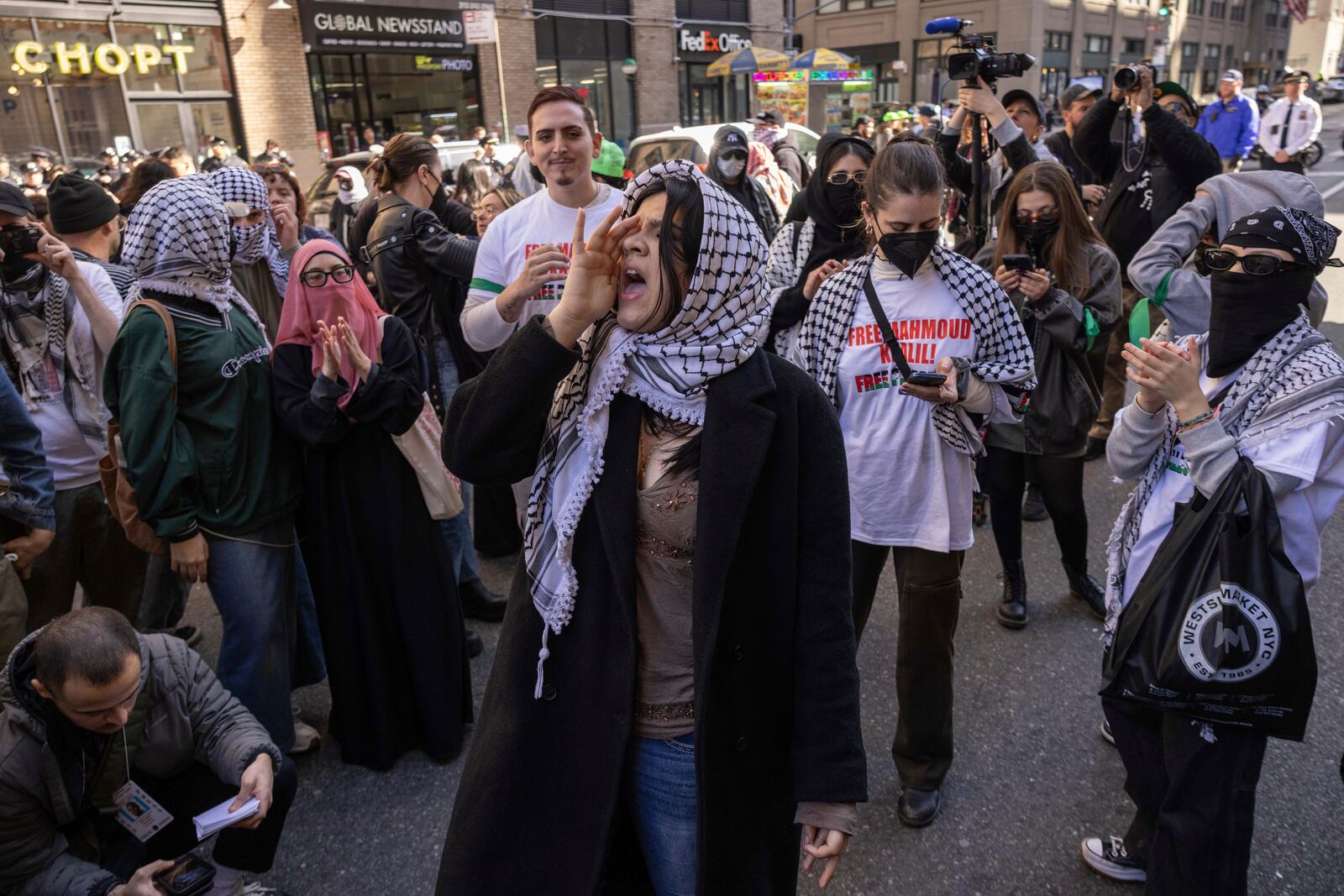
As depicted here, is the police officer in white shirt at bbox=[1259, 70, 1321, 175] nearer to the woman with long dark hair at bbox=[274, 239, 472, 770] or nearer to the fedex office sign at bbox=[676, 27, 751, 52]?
the woman with long dark hair at bbox=[274, 239, 472, 770]

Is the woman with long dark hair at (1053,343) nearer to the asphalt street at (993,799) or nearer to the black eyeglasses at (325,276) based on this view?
the asphalt street at (993,799)

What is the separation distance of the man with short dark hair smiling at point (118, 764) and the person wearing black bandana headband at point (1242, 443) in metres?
2.29

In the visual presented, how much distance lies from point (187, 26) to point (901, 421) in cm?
1986

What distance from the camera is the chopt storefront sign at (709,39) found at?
2892 cm

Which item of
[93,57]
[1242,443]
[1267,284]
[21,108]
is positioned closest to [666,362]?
[1242,443]

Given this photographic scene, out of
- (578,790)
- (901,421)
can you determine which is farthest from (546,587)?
(901,421)

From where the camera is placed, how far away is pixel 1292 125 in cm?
1241

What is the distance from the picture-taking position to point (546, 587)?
1.79 meters

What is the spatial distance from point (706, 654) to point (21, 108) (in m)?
19.6

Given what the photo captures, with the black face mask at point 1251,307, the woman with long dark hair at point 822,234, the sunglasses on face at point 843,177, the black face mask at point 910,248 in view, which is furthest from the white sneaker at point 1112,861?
the sunglasses on face at point 843,177

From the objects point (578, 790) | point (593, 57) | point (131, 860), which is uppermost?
point (593, 57)

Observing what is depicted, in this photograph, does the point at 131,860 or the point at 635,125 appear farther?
the point at 635,125

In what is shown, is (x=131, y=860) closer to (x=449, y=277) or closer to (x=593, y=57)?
(x=449, y=277)

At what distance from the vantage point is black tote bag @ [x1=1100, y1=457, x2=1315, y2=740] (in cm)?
201
